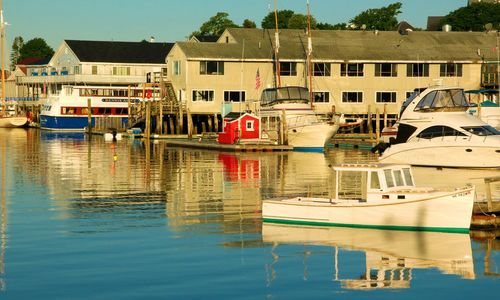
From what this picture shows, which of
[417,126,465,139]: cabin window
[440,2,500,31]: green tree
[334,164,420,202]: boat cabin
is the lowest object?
[334,164,420,202]: boat cabin

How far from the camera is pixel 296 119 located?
76.1m

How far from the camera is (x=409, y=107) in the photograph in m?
60.1

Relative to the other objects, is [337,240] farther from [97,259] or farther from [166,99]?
[166,99]

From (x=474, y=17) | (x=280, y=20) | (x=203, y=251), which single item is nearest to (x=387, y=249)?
(x=203, y=251)

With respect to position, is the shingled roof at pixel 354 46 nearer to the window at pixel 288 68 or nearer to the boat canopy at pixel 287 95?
the window at pixel 288 68

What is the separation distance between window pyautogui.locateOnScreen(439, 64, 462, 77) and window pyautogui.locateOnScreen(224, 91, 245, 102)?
1983 centimetres

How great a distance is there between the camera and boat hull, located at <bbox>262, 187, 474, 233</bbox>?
98.0ft

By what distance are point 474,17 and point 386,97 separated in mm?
80571

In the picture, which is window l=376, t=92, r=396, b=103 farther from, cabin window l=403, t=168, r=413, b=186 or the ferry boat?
cabin window l=403, t=168, r=413, b=186

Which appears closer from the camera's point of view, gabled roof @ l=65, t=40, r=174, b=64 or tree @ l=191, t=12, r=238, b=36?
gabled roof @ l=65, t=40, r=174, b=64

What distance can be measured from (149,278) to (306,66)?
72541 mm

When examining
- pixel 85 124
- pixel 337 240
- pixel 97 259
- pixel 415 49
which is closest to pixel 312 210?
pixel 337 240

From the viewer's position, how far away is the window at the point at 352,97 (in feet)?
318

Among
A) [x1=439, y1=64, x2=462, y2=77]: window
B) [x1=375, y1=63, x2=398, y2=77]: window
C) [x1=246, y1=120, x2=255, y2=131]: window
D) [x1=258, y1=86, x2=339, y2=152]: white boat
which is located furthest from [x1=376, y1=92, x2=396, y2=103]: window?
[x1=246, y1=120, x2=255, y2=131]: window
